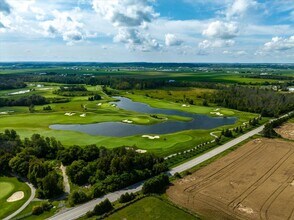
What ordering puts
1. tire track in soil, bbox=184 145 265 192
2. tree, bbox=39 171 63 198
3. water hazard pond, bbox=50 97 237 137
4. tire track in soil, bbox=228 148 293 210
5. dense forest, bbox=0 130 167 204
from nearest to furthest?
tire track in soil, bbox=228 148 293 210
tree, bbox=39 171 63 198
dense forest, bbox=0 130 167 204
tire track in soil, bbox=184 145 265 192
water hazard pond, bbox=50 97 237 137

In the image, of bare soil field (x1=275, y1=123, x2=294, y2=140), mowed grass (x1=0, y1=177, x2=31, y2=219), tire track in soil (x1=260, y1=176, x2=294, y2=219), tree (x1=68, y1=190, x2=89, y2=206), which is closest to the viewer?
tire track in soil (x1=260, y1=176, x2=294, y2=219)

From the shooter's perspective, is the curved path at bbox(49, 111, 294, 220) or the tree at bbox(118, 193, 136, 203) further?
the tree at bbox(118, 193, 136, 203)

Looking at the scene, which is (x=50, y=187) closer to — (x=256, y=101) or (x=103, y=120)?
(x=103, y=120)

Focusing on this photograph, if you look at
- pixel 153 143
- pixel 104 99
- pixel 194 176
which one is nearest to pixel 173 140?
pixel 153 143

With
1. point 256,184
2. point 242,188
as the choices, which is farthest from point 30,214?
point 256,184

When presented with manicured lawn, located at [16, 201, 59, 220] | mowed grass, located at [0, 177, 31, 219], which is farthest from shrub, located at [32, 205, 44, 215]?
mowed grass, located at [0, 177, 31, 219]

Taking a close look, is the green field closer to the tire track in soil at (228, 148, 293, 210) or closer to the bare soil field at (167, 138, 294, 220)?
the bare soil field at (167, 138, 294, 220)

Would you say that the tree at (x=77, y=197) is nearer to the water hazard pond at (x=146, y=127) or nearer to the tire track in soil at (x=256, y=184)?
the tire track in soil at (x=256, y=184)
